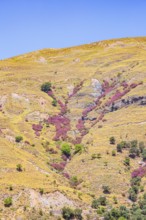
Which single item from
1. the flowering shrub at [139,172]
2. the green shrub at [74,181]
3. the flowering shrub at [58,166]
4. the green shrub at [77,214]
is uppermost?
the flowering shrub at [58,166]

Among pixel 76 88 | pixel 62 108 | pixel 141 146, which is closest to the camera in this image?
pixel 141 146

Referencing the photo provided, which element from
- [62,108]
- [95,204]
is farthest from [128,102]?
[95,204]

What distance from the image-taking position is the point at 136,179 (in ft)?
403

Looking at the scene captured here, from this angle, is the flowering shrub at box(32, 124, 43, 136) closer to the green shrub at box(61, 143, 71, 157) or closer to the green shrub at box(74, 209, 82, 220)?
the green shrub at box(61, 143, 71, 157)

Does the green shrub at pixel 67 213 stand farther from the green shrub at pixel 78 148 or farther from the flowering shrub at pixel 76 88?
the flowering shrub at pixel 76 88

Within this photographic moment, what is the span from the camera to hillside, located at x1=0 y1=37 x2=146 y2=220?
349ft

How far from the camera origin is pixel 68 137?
14975 centimetres

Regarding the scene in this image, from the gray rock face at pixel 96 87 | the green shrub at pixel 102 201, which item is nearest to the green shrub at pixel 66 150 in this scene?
the green shrub at pixel 102 201

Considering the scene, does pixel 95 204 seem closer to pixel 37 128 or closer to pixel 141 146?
pixel 141 146

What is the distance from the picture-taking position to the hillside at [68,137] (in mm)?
106438

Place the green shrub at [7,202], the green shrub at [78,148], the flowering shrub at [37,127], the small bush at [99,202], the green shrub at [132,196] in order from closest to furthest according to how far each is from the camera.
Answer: the green shrub at [7,202]
the small bush at [99,202]
the green shrub at [132,196]
the green shrub at [78,148]
the flowering shrub at [37,127]

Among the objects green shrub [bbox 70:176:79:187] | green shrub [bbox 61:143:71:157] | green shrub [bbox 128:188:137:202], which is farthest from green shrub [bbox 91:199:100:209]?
green shrub [bbox 61:143:71:157]

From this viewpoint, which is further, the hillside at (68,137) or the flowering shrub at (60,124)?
the flowering shrub at (60,124)

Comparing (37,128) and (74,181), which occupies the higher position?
(37,128)
